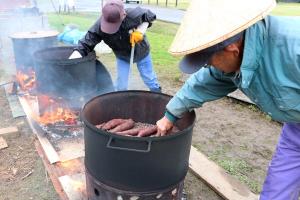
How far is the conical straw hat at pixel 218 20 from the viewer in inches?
62.4

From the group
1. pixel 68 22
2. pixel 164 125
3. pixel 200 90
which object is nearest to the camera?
pixel 200 90

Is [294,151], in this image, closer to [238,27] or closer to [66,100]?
[238,27]

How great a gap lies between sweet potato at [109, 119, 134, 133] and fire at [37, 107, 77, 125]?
1.62 metres

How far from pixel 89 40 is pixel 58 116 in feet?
3.89

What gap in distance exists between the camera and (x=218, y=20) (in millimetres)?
1618

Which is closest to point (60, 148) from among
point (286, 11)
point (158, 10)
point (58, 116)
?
point (58, 116)

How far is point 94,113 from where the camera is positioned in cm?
303

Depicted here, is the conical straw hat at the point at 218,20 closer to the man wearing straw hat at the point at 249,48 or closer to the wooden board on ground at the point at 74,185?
the man wearing straw hat at the point at 249,48

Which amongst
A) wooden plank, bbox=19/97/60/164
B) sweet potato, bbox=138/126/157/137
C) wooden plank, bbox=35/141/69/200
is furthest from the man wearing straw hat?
wooden plank, bbox=19/97/60/164

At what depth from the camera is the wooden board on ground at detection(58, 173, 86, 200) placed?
3.29 metres

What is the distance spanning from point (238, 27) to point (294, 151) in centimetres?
126

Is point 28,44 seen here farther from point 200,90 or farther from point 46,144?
point 200,90

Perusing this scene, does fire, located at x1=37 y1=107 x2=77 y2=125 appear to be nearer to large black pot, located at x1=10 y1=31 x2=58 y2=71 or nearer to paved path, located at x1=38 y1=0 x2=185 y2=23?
large black pot, located at x1=10 y1=31 x2=58 y2=71

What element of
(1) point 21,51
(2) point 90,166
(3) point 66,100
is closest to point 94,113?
(2) point 90,166
